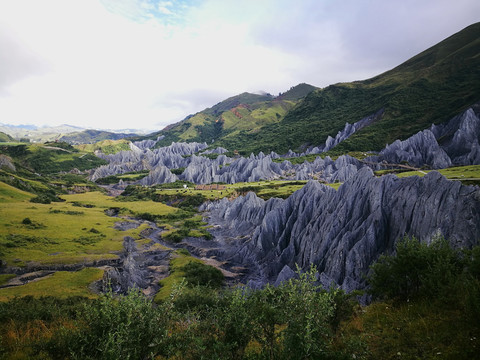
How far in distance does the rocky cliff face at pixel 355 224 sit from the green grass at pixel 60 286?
28.2 meters

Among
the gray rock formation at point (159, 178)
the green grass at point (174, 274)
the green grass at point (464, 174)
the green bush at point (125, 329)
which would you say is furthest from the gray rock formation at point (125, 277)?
the gray rock formation at point (159, 178)

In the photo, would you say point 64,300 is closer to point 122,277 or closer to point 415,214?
point 122,277

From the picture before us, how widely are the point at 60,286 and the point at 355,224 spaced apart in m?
46.0

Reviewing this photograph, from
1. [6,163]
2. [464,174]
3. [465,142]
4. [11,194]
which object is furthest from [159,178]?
[465,142]

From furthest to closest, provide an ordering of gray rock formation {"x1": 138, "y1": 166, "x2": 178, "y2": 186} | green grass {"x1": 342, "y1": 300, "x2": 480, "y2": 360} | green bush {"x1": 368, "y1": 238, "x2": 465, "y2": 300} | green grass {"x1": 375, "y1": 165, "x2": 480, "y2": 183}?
gray rock formation {"x1": 138, "y1": 166, "x2": 178, "y2": 186} → green grass {"x1": 375, "y1": 165, "x2": 480, "y2": 183} → green bush {"x1": 368, "y1": 238, "x2": 465, "y2": 300} → green grass {"x1": 342, "y1": 300, "x2": 480, "y2": 360}

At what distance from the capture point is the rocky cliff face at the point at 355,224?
26938 millimetres

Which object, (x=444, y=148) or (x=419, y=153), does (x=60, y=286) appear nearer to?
(x=419, y=153)

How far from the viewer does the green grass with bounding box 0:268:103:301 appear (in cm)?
3456

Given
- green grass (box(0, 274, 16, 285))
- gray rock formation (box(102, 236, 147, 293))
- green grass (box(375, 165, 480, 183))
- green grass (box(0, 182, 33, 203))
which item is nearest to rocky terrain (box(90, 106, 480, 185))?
green grass (box(375, 165, 480, 183))

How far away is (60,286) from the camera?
38.7 meters

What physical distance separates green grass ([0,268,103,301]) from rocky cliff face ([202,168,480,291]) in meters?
28.2

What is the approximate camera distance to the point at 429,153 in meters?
119

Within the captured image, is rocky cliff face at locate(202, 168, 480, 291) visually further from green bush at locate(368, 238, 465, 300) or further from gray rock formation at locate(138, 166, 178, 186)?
gray rock formation at locate(138, 166, 178, 186)

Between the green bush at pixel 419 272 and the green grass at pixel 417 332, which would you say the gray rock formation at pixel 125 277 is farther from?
the green bush at pixel 419 272
